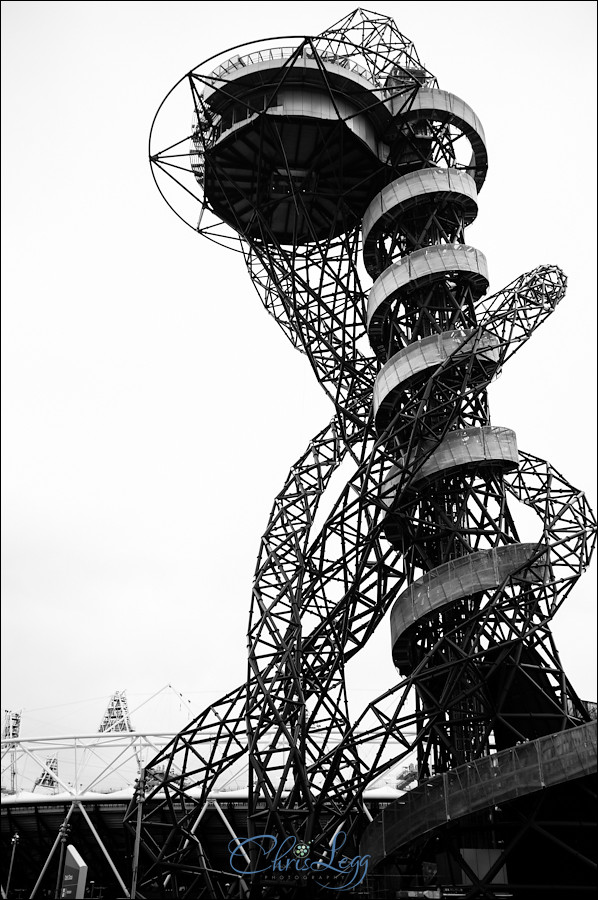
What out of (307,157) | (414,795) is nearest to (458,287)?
(307,157)

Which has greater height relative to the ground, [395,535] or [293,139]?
[293,139]

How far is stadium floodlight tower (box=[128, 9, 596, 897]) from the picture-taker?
28672 millimetres

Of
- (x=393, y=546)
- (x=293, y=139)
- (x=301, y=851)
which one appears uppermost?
(x=293, y=139)

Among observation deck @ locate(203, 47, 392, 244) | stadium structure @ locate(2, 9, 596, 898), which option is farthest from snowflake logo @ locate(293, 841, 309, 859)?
observation deck @ locate(203, 47, 392, 244)

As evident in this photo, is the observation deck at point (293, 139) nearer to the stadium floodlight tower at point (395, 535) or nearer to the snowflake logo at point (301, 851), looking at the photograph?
the stadium floodlight tower at point (395, 535)

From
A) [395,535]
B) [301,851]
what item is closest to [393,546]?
[395,535]

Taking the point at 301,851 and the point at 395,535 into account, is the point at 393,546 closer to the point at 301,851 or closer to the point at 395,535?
the point at 395,535

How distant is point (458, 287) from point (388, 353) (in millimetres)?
4372

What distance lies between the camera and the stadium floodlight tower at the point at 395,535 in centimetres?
2867

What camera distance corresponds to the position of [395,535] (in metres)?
37.1

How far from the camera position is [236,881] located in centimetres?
3675

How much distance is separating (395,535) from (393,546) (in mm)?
598

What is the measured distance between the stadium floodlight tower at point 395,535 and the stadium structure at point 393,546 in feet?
0.38

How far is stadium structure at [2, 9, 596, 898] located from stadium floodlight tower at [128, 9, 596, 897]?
12 centimetres
